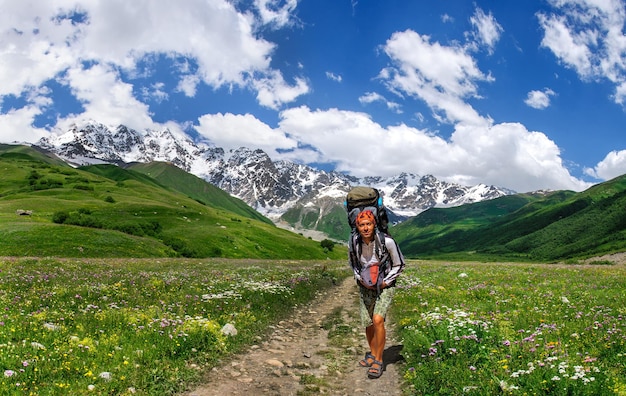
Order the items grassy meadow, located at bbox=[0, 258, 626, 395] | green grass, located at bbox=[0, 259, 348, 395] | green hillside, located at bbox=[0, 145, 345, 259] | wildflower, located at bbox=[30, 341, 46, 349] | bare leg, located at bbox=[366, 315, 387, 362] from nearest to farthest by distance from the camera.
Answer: grassy meadow, located at bbox=[0, 258, 626, 395] < green grass, located at bbox=[0, 259, 348, 395] < wildflower, located at bbox=[30, 341, 46, 349] < bare leg, located at bbox=[366, 315, 387, 362] < green hillside, located at bbox=[0, 145, 345, 259]

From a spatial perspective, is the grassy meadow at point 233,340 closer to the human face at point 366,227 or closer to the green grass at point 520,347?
the green grass at point 520,347

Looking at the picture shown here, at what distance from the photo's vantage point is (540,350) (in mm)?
8547

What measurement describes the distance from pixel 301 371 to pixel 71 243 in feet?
160

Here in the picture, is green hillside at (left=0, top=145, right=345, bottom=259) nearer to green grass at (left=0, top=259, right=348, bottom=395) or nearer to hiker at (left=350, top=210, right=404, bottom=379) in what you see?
green grass at (left=0, top=259, right=348, bottom=395)

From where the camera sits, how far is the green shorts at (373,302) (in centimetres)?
1007

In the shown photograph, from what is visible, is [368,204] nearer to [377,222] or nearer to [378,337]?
[377,222]

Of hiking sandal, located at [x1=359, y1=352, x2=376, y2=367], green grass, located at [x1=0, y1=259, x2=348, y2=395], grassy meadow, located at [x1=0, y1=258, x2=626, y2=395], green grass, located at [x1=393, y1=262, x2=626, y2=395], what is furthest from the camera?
hiking sandal, located at [x1=359, y1=352, x2=376, y2=367]

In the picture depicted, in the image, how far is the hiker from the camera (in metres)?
9.92

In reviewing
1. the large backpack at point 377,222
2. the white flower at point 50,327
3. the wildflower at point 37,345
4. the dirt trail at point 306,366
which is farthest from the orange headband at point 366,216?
the white flower at point 50,327

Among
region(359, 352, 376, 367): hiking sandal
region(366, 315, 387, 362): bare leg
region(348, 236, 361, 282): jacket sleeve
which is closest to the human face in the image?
region(348, 236, 361, 282): jacket sleeve

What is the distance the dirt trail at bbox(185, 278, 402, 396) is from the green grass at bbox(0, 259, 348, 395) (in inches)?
23.8

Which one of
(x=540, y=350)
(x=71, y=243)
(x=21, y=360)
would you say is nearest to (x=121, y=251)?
(x=71, y=243)

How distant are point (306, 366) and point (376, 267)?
3352mm

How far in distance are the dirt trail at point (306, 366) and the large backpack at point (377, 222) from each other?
2.42 metres
